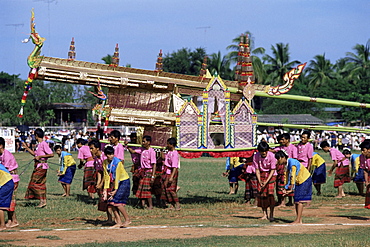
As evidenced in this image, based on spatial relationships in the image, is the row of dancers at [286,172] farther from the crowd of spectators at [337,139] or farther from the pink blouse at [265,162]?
the crowd of spectators at [337,139]

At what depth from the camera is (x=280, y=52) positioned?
53562 mm

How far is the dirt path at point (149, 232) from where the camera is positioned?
9266 millimetres

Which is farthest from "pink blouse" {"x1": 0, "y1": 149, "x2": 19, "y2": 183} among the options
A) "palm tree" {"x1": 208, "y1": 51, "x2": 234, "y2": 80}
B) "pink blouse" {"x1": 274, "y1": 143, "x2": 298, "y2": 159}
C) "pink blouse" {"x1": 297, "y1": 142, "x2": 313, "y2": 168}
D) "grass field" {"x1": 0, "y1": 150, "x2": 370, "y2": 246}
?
"palm tree" {"x1": 208, "y1": 51, "x2": 234, "y2": 80}

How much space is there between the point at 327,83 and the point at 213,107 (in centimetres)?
4016

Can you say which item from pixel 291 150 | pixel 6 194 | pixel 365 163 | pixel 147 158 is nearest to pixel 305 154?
pixel 291 150

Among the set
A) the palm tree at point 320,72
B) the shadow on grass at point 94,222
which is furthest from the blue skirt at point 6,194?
the palm tree at point 320,72

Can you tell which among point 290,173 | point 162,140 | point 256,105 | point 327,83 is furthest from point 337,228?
point 256,105

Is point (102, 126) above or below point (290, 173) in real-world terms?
above

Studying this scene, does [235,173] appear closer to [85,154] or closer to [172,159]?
[172,159]

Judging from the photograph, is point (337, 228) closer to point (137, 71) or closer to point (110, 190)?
point (110, 190)

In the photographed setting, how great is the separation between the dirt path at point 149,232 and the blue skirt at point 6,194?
49 cm

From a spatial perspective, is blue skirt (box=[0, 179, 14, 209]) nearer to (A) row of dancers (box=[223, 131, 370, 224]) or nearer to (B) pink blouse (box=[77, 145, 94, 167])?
(A) row of dancers (box=[223, 131, 370, 224])

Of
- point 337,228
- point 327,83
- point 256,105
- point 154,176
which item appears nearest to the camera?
point 337,228

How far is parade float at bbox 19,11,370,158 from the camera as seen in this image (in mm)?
13180
